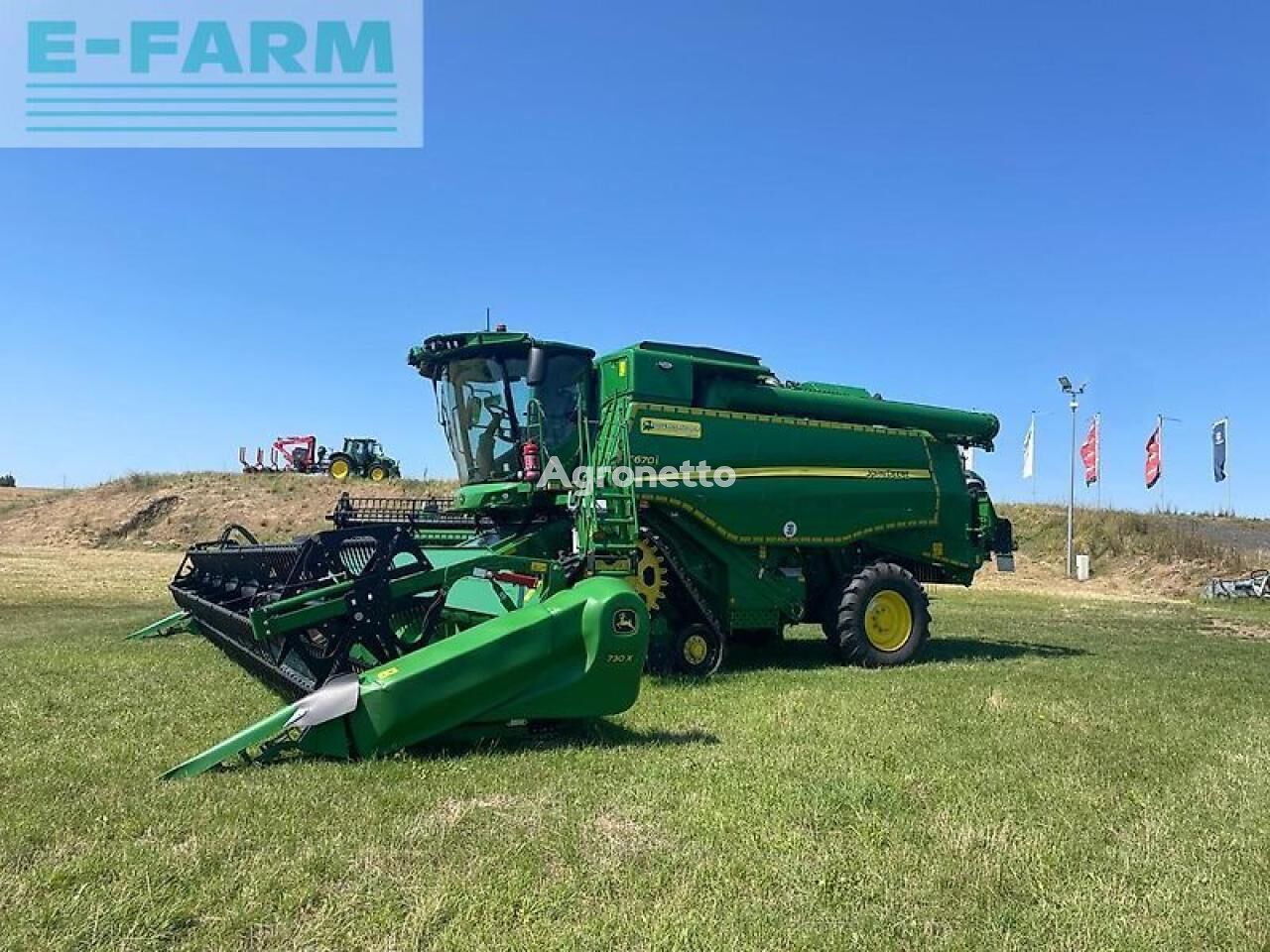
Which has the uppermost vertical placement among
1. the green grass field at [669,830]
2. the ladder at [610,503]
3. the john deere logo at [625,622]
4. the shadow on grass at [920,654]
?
the ladder at [610,503]

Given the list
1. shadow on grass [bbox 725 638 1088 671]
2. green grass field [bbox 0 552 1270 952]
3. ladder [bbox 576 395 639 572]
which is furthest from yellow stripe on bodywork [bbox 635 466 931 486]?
green grass field [bbox 0 552 1270 952]

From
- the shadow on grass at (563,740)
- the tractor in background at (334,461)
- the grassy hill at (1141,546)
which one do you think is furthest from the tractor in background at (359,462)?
the shadow on grass at (563,740)

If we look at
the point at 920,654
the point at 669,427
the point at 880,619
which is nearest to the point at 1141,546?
the point at 920,654

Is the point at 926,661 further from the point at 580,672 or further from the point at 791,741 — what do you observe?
the point at 580,672

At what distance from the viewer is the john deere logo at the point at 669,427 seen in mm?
10070

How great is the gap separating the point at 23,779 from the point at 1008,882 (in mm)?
4797

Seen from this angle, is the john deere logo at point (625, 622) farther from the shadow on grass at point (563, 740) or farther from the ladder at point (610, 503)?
the ladder at point (610, 503)

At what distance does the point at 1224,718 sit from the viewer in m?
7.94

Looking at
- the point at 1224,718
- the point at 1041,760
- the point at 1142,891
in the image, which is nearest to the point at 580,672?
the point at 1041,760

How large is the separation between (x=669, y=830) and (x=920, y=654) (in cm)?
779

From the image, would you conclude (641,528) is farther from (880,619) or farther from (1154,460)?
(1154,460)

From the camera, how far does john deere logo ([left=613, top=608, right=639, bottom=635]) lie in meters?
6.27

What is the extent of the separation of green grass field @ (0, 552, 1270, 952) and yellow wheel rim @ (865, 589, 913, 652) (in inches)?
114
